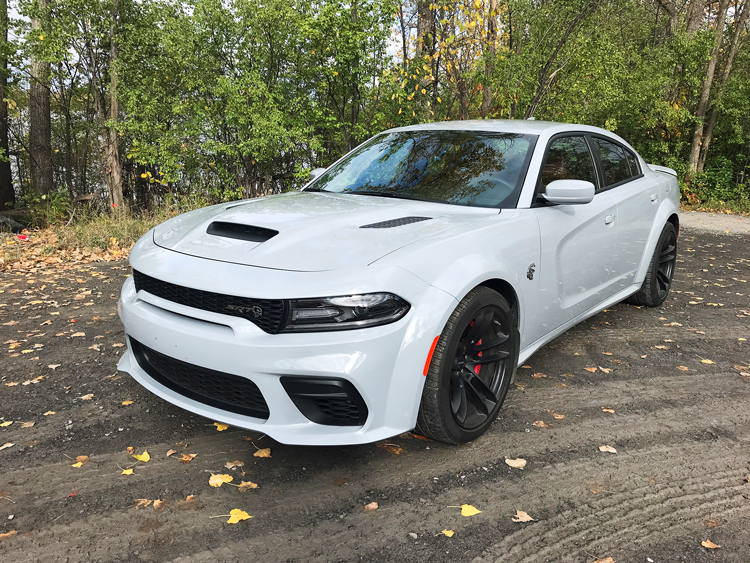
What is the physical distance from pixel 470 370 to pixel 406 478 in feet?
1.94

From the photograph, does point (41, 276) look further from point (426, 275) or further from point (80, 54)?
point (80, 54)

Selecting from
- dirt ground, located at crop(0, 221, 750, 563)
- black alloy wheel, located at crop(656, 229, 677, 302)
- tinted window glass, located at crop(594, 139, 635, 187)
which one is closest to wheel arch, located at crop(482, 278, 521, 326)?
dirt ground, located at crop(0, 221, 750, 563)

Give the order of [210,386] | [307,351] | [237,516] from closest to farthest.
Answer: [307,351] < [237,516] < [210,386]

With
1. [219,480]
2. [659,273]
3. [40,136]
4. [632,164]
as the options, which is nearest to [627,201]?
[632,164]

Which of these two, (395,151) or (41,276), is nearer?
(395,151)

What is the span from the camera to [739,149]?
16.1 meters

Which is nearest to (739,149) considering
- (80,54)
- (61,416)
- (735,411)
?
(735,411)

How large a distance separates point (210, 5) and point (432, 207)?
29.4 feet

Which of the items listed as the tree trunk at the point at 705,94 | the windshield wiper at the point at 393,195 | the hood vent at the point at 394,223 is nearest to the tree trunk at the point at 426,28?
the tree trunk at the point at 705,94

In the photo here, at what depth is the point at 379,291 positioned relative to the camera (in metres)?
2.22

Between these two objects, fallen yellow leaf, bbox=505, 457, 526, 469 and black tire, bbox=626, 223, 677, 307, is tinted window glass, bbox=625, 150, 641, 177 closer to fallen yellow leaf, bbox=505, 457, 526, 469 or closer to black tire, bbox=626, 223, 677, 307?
black tire, bbox=626, 223, 677, 307

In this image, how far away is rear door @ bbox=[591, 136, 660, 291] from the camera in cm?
412

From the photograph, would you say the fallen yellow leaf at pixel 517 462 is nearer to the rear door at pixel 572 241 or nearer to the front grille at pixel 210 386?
the rear door at pixel 572 241

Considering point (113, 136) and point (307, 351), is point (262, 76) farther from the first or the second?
point (307, 351)
